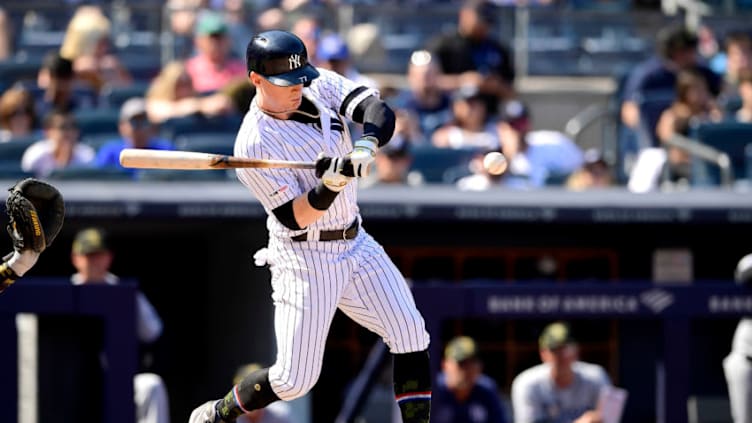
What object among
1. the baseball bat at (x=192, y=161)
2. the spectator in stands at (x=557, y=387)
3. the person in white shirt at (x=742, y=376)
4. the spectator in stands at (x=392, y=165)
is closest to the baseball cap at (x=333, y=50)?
the spectator in stands at (x=392, y=165)

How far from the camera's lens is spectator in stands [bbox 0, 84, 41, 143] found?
330 inches

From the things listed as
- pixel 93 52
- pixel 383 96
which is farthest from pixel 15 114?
pixel 383 96

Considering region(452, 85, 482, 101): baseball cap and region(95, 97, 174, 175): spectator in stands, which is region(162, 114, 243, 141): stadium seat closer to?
region(95, 97, 174, 175): spectator in stands

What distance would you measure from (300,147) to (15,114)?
4.12 metres

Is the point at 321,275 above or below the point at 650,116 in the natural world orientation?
below

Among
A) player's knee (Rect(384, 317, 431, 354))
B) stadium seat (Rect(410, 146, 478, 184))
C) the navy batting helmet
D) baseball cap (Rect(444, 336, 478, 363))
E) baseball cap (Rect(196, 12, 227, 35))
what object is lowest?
baseball cap (Rect(444, 336, 478, 363))

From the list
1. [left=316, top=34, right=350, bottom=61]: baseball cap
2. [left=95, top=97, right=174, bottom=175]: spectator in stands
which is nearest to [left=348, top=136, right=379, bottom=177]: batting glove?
[left=95, top=97, right=174, bottom=175]: spectator in stands

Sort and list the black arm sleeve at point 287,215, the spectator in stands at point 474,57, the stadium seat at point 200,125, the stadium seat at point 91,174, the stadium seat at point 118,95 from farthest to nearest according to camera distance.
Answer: the spectator in stands at point 474,57
the stadium seat at point 118,95
the stadium seat at point 200,125
the stadium seat at point 91,174
the black arm sleeve at point 287,215

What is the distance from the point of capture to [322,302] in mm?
4793

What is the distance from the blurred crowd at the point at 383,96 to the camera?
7.97m

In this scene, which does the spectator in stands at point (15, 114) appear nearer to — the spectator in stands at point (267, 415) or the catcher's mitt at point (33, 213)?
the spectator in stands at point (267, 415)

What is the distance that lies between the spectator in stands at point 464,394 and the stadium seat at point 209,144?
68.1 inches

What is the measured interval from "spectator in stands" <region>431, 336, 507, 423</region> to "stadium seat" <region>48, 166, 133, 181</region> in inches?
77.0

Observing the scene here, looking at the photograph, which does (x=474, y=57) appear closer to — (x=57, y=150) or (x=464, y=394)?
(x=57, y=150)
